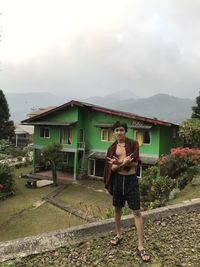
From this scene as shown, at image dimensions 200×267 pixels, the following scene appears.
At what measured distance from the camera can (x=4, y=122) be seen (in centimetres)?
3841

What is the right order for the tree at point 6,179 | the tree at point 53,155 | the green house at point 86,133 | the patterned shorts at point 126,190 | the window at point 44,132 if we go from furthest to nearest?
the window at point 44,132 < the green house at point 86,133 < the tree at point 53,155 < the tree at point 6,179 < the patterned shorts at point 126,190

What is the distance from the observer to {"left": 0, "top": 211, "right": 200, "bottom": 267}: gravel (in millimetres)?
4184

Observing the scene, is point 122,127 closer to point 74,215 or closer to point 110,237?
point 110,237

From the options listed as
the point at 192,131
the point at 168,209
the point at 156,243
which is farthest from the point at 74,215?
the point at 156,243

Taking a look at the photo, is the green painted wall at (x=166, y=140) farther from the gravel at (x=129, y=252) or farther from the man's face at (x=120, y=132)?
the man's face at (x=120, y=132)

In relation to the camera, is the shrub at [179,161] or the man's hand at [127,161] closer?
the man's hand at [127,161]

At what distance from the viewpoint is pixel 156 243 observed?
4719 mm

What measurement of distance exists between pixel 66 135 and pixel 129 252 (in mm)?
23557

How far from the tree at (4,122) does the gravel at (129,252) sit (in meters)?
35.1

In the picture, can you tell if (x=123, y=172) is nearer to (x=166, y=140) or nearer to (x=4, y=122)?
(x=166, y=140)

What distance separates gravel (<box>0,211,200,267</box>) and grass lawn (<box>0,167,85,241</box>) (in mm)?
6118

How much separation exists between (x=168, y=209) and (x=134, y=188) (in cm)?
183

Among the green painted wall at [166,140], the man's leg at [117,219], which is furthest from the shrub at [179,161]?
the man's leg at [117,219]

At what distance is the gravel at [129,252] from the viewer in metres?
4.18
